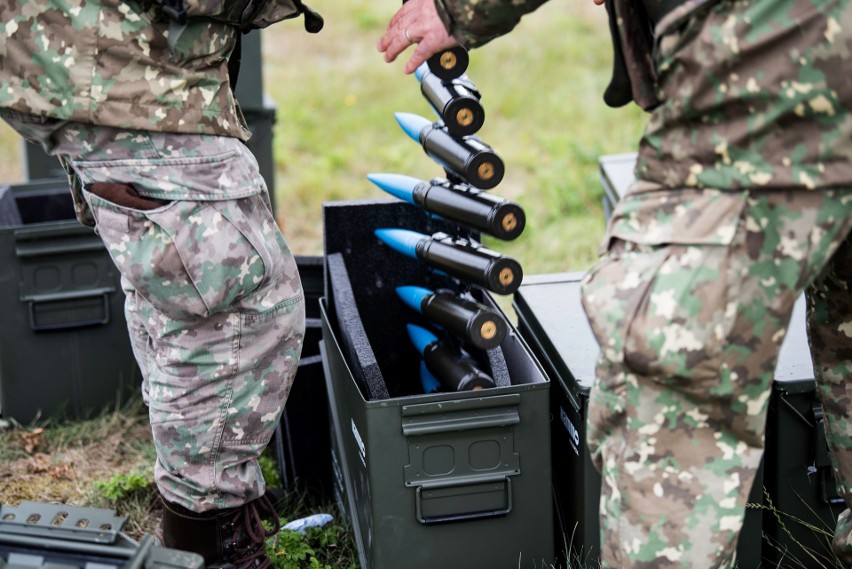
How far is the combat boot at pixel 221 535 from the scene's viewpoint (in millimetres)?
2725

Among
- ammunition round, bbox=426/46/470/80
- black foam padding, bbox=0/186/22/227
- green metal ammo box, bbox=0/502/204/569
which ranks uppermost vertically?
ammunition round, bbox=426/46/470/80

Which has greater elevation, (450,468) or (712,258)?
(712,258)

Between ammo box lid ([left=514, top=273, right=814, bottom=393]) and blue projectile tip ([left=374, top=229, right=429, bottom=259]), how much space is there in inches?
14.4

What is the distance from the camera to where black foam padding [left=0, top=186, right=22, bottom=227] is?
Answer: 386 centimetres

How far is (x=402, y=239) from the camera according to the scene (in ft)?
10.3

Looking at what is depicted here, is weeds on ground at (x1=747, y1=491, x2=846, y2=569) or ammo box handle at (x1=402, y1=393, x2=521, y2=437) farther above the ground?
ammo box handle at (x1=402, y1=393, x2=521, y2=437)

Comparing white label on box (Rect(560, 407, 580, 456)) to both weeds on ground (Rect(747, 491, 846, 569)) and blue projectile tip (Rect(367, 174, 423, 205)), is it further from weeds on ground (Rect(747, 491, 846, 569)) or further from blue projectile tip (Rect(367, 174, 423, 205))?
blue projectile tip (Rect(367, 174, 423, 205))

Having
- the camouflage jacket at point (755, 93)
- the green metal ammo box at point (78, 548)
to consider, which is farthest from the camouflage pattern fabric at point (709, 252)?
the green metal ammo box at point (78, 548)

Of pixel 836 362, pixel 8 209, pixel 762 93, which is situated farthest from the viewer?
pixel 8 209

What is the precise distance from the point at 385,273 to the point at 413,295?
0.87 ft

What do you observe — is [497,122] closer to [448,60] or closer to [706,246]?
[448,60]

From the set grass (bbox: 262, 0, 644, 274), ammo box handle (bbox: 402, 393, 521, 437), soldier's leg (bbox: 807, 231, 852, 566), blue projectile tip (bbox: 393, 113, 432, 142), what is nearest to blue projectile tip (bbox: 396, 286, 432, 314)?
blue projectile tip (bbox: 393, 113, 432, 142)

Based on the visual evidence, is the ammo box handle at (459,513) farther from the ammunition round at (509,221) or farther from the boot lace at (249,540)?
the ammunition round at (509,221)

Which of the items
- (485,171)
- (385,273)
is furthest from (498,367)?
(385,273)
